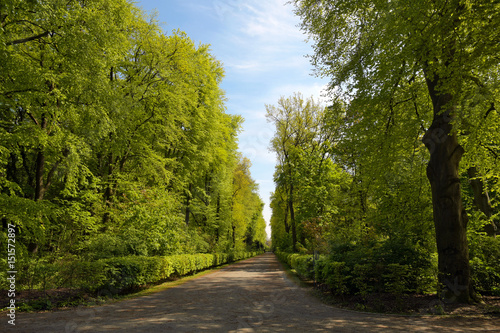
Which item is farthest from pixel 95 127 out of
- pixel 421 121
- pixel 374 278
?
pixel 421 121

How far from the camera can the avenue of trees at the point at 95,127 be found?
8.87 meters

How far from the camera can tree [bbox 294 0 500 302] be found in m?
5.67

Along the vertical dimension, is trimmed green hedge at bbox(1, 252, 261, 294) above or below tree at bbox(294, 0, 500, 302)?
below

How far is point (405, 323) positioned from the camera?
19.4ft

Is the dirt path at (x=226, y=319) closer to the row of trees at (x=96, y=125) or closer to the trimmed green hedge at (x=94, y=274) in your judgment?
the trimmed green hedge at (x=94, y=274)

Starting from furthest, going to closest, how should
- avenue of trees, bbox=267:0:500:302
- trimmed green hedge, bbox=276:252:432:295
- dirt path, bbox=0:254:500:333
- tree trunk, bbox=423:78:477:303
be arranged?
trimmed green hedge, bbox=276:252:432:295 → tree trunk, bbox=423:78:477:303 → avenue of trees, bbox=267:0:500:302 → dirt path, bbox=0:254:500:333

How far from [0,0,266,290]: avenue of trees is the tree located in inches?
332

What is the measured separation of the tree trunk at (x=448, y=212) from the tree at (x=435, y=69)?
23 millimetres

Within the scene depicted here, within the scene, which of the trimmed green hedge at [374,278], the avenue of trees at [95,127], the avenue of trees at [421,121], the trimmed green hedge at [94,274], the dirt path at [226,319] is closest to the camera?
the dirt path at [226,319]

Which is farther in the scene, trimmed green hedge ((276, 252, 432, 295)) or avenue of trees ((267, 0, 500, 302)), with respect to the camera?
trimmed green hedge ((276, 252, 432, 295))

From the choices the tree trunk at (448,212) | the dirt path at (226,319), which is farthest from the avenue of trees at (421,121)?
the dirt path at (226,319)

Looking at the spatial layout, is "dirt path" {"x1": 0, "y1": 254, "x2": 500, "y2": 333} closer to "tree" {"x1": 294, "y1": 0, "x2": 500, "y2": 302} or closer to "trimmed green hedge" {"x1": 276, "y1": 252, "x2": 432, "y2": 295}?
"trimmed green hedge" {"x1": 276, "y1": 252, "x2": 432, "y2": 295}

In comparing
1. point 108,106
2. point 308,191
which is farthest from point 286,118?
point 108,106

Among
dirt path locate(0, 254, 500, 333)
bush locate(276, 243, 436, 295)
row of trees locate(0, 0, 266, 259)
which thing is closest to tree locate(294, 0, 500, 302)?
bush locate(276, 243, 436, 295)
